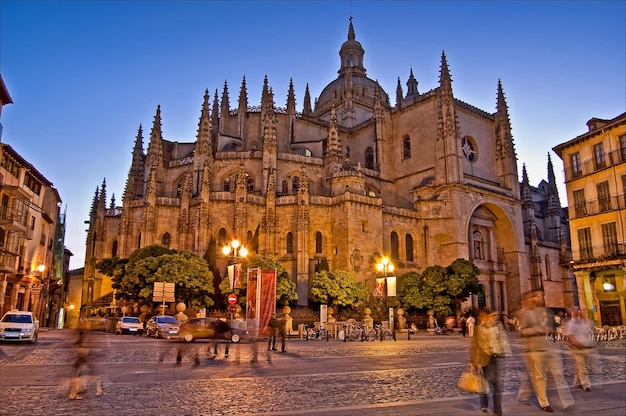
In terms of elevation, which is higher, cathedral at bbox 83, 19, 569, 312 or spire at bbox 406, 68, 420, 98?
spire at bbox 406, 68, 420, 98

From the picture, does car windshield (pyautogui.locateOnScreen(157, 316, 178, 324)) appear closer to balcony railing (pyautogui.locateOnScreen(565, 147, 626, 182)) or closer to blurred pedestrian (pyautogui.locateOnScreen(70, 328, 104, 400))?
blurred pedestrian (pyautogui.locateOnScreen(70, 328, 104, 400))

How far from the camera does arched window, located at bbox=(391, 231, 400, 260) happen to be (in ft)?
140

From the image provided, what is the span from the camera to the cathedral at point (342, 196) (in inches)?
1574

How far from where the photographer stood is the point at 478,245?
48.9 meters

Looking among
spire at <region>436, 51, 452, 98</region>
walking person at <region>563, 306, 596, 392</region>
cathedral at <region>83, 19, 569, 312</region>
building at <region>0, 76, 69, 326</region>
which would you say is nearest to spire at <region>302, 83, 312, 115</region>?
cathedral at <region>83, 19, 569, 312</region>

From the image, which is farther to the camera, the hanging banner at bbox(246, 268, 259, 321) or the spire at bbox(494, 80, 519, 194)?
the spire at bbox(494, 80, 519, 194)

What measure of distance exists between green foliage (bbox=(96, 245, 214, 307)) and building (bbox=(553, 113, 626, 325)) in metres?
22.6

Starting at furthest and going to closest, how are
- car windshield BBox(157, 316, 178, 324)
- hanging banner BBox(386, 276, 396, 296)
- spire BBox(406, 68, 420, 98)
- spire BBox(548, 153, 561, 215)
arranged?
1. spire BBox(406, 68, 420, 98)
2. spire BBox(548, 153, 561, 215)
3. hanging banner BBox(386, 276, 396, 296)
4. car windshield BBox(157, 316, 178, 324)

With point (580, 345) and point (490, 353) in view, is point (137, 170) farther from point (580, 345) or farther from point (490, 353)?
point (490, 353)

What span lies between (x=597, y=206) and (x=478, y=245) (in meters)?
19.4

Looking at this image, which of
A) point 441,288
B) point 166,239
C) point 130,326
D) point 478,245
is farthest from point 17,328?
point 478,245

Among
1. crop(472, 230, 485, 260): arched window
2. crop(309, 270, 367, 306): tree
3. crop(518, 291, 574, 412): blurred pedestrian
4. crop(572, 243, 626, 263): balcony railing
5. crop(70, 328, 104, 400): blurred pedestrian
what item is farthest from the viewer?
crop(472, 230, 485, 260): arched window

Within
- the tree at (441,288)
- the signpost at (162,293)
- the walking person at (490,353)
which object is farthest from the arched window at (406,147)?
the walking person at (490,353)

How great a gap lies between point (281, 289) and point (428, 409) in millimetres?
26457
